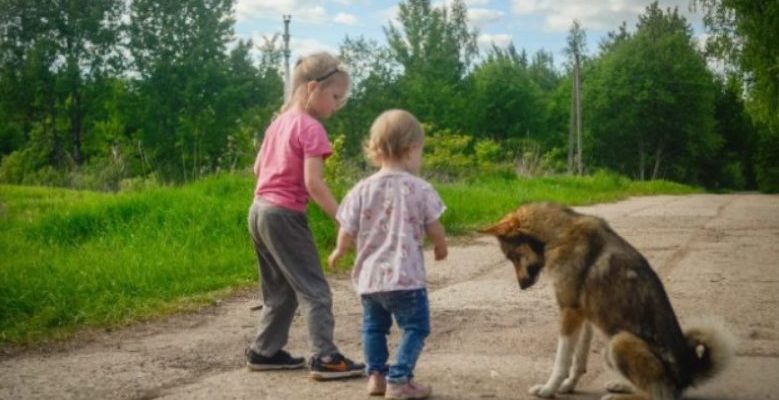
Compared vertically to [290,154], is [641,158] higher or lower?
lower

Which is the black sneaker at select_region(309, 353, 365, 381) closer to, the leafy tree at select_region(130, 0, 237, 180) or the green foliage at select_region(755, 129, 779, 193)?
the leafy tree at select_region(130, 0, 237, 180)

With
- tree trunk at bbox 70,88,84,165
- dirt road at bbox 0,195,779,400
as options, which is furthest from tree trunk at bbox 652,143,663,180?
dirt road at bbox 0,195,779,400

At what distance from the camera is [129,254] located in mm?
8375

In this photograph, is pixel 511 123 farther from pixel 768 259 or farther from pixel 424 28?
pixel 768 259

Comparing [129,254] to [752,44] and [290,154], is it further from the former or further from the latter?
[752,44]

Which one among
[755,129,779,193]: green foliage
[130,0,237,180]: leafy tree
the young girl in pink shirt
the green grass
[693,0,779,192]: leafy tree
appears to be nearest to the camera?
the young girl in pink shirt

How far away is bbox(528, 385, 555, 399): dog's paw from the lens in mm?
4070

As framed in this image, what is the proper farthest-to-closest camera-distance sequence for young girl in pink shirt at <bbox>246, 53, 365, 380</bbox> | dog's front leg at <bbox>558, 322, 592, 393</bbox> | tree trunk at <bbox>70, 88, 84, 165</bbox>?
tree trunk at <bbox>70, 88, 84, 165</bbox>
young girl in pink shirt at <bbox>246, 53, 365, 380</bbox>
dog's front leg at <bbox>558, 322, 592, 393</bbox>

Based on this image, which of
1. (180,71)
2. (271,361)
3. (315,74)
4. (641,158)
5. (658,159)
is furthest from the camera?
(641,158)

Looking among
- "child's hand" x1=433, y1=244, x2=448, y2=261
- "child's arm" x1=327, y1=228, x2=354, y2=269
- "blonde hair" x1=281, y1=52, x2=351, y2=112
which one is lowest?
"child's hand" x1=433, y1=244, x2=448, y2=261

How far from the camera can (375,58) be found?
70250mm

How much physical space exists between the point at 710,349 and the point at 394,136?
1.79 meters

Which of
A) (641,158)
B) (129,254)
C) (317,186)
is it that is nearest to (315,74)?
(317,186)

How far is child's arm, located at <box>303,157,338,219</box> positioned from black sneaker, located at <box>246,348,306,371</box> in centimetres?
96
